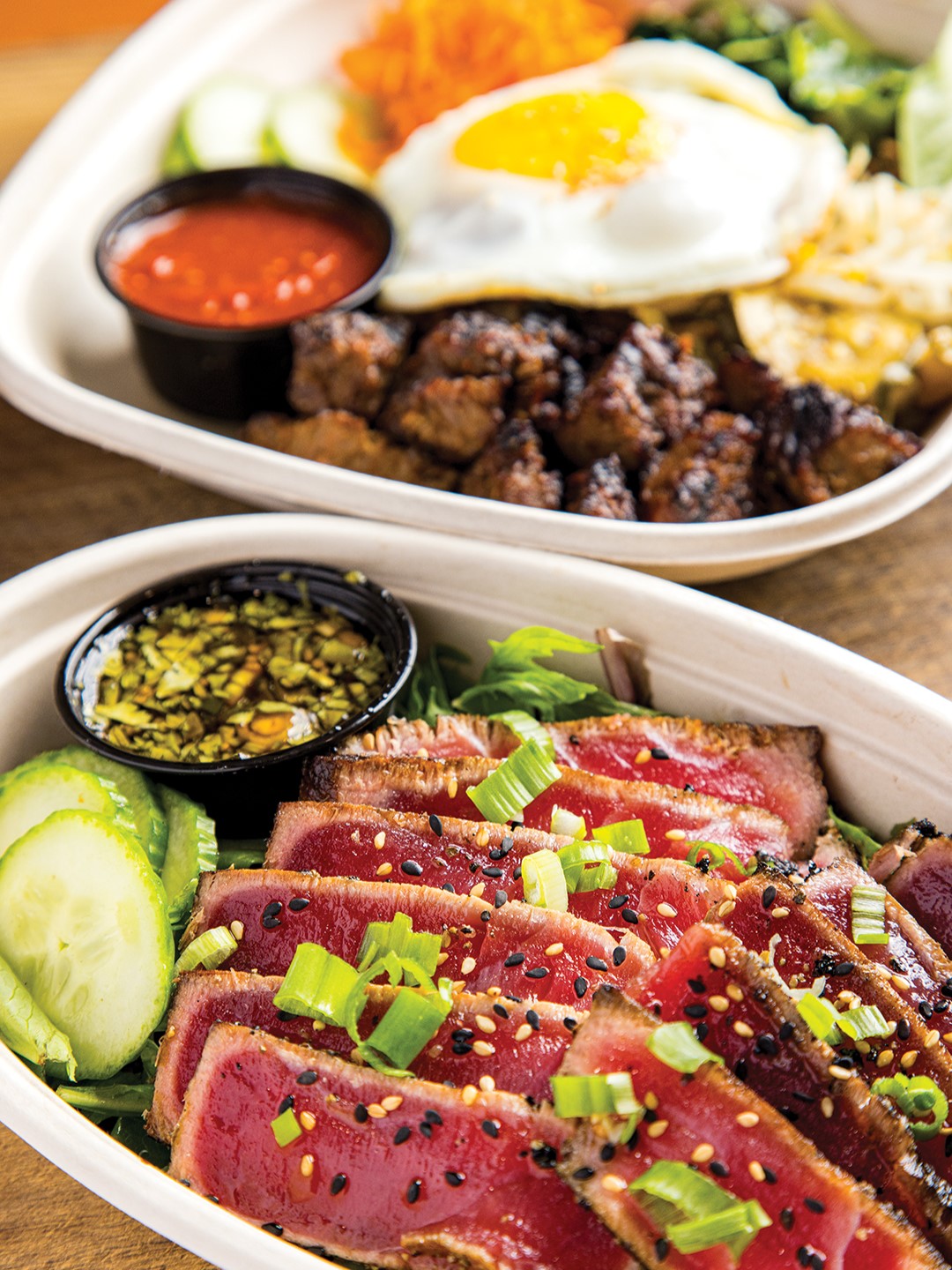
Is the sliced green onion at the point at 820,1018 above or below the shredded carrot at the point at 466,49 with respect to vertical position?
below

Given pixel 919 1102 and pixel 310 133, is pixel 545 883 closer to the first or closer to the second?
pixel 919 1102

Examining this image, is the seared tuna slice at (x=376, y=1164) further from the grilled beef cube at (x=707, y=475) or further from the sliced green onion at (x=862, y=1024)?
the grilled beef cube at (x=707, y=475)

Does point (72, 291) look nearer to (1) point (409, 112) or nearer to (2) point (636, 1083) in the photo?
(1) point (409, 112)

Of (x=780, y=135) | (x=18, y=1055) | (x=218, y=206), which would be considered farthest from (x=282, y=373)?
(x=18, y=1055)

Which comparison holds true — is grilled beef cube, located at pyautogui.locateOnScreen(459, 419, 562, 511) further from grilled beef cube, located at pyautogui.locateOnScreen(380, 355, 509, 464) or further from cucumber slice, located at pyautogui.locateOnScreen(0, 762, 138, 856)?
cucumber slice, located at pyautogui.locateOnScreen(0, 762, 138, 856)

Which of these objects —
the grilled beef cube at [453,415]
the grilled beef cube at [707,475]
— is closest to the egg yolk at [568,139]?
the grilled beef cube at [453,415]
